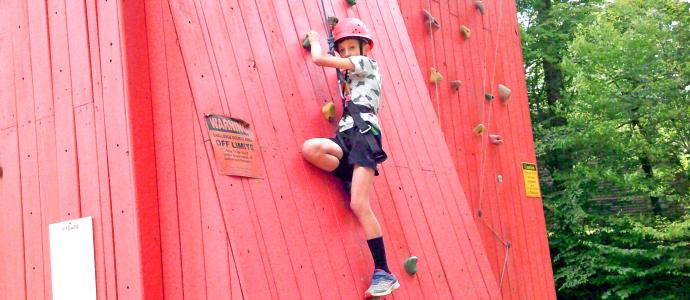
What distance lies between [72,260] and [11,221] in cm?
Result: 60

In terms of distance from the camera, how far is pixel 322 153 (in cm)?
380

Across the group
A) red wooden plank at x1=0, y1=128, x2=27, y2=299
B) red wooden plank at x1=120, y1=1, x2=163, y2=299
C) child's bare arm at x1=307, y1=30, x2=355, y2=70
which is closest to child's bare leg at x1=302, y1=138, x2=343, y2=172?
child's bare arm at x1=307, y1=30, x2=355, y2=70

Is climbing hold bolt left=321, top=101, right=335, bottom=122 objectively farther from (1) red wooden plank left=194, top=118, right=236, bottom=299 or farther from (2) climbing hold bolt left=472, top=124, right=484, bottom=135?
(2) climbing hold bolt left=472, top=124, right=484, bottom=135

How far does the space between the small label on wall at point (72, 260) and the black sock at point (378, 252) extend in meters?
1.33

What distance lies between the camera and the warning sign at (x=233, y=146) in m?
3.37

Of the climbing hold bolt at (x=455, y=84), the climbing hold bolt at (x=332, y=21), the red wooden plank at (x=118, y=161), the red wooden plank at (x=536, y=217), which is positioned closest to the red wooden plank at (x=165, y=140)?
the red wooden plank at (x=118, y=161)

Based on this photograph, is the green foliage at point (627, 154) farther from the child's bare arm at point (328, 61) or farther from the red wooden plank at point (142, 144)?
the red wooden plank at point (142, 144)

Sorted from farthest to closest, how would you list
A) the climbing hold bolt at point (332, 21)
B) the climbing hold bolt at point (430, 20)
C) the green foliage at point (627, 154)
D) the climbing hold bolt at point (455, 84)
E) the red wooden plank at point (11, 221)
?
the green foliage at point (627, 154) < the climbing hold bolt at point (455, 84) < the climbing hold bolt at point (430, 20) < the climbing hold bolt at point (332, 21) < the red wooden plank at point (11, 221)

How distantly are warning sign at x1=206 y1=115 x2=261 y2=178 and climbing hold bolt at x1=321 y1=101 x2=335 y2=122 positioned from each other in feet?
1.98

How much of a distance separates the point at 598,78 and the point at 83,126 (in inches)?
389

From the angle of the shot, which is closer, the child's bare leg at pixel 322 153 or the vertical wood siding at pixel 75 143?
the vertical wood siding at pixel 75 143

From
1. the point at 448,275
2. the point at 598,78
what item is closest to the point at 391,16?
the point at 448,275

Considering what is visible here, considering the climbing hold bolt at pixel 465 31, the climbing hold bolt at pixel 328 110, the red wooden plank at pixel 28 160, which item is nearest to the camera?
the red wooden plank at pixel 28 160

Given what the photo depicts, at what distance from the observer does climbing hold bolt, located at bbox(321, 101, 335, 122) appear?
4.07 m
